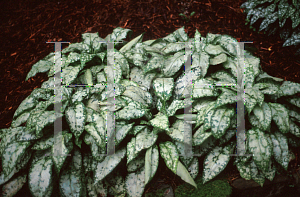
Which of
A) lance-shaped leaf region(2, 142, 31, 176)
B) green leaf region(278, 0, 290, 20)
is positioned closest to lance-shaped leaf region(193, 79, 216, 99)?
lance-shaped leaf region(2, 142, 31, 176)

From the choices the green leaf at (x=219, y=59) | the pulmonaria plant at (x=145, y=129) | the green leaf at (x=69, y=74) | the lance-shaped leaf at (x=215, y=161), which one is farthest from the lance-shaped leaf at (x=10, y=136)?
the green leaf at (x=219, y=59)

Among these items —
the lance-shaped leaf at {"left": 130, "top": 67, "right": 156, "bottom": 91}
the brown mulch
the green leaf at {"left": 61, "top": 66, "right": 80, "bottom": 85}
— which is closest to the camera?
the green leaf at {"left": 61, "top": 66, "right": 80, "bottom": 85}

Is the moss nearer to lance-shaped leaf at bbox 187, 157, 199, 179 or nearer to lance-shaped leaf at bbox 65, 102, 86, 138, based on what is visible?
lance-shaped leaf at bbox 187, 157, 199, 179

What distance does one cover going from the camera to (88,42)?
2.65 m

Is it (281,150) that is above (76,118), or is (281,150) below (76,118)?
below

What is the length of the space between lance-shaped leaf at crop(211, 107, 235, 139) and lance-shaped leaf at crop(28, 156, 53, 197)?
1.47 meters

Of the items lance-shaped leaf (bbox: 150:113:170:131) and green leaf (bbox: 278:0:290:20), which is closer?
lance-shaped leaf (bbox: 150:113:170:131)

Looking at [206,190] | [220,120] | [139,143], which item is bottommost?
[206,190]

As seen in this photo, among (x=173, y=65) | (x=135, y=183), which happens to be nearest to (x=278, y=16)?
(x=173, y=65)

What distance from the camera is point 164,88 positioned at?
2080mm

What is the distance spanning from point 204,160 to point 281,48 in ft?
7.17

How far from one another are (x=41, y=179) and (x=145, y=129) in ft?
3.29

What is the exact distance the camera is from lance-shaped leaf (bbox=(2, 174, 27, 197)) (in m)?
1.95

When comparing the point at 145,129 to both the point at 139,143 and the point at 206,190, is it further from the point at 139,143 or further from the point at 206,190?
the point at 206,190
